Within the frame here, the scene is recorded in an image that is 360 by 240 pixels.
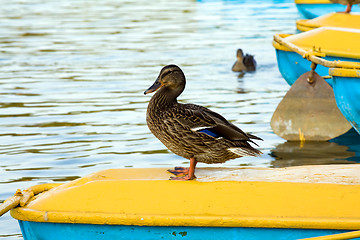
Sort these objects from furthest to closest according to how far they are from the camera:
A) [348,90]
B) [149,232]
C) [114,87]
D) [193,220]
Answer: [114,87] < [348,90] < [149,232] < [193,220]

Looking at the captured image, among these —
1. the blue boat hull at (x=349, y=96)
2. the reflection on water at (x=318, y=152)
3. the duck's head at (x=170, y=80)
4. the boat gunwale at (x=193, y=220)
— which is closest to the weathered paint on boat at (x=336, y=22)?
the reflection on water at (x=318, y=152)

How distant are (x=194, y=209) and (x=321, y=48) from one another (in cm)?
617

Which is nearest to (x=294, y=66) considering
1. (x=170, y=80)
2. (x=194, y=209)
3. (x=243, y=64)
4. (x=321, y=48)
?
(x=321, y=48)

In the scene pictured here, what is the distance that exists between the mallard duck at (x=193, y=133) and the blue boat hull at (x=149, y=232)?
59 centimetres

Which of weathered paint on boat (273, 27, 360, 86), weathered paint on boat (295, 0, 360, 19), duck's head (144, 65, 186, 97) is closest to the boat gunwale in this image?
duck's head (144, 65, 186, 97)

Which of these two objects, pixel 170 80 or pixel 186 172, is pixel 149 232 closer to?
pixel 186 172

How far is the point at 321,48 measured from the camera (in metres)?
10.8

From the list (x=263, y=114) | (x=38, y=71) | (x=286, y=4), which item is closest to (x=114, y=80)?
(x=38, y=71)

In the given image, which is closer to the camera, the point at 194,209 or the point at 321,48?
the point at 194,209

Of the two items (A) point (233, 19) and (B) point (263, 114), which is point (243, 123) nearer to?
(B) point (263, 114)

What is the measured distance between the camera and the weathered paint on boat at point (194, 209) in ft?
16.6

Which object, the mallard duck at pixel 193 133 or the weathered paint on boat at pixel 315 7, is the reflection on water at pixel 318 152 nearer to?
the mallard duck at pixel 193 133

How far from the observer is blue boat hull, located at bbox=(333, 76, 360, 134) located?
27.8 ft

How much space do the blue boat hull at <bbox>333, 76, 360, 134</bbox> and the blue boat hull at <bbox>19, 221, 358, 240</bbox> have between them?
148 inches
